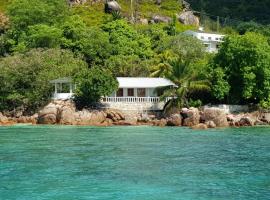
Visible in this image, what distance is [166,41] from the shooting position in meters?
80.4

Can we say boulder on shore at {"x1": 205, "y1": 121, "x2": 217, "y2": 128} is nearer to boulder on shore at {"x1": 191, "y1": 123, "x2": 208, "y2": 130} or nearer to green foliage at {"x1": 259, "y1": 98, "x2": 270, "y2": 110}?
boulder on shore at {"x1": 191, "y1": 123, "x2": 208, "y2": 130}

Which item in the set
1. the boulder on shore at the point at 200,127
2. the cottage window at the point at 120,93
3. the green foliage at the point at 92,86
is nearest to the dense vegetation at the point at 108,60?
the green foliage at the point at 92,86

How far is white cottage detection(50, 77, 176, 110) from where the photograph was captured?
58.6 metres

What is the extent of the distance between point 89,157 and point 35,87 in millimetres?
32852

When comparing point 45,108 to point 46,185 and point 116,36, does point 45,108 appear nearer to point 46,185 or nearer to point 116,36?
point 116,36

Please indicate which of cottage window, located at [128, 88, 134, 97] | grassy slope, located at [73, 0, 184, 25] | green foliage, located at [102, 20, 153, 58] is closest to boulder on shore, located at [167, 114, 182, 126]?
cottage window, located at [128, 88, 134, 97]

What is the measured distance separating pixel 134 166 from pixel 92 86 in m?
30.0

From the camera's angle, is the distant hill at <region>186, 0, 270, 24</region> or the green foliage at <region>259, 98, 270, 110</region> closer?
the green foliage at <region>259, 98, 270, 110</region>

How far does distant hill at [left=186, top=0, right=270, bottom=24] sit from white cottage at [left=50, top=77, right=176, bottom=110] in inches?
3344

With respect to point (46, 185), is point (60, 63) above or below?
above

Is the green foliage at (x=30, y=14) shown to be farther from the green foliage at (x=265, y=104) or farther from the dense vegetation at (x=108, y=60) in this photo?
the green foliage at (x=265, y=104)

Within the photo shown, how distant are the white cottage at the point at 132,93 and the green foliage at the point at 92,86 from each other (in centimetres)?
170

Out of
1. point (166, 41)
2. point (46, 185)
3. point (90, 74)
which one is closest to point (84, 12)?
point (166, 41)

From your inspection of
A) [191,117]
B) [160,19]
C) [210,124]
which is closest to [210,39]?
[160,19]
